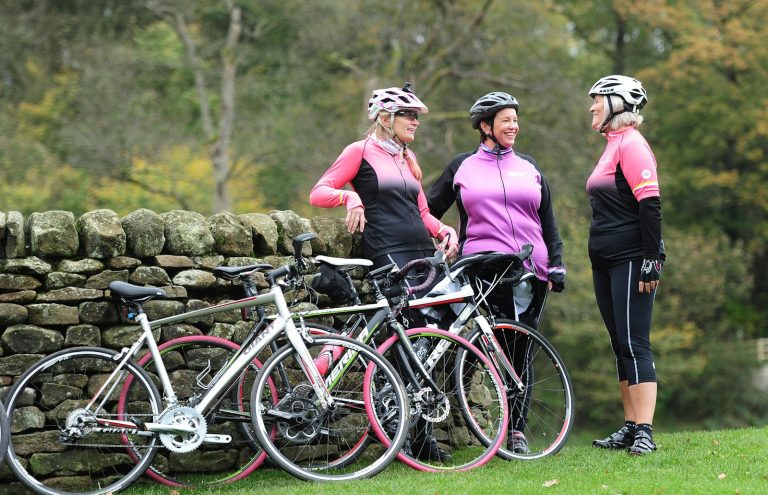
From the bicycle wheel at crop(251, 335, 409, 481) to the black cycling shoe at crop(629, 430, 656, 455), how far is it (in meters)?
1.51

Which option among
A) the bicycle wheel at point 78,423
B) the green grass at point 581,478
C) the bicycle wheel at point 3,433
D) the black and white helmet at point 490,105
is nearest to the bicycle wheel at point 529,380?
the green grass at point 581,478

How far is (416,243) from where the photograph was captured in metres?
6.46

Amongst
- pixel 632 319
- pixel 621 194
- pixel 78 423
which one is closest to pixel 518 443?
pixel 632 319

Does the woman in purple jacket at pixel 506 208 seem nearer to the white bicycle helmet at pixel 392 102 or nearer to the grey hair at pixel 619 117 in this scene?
the white bicycle helmet at pixel 392 102

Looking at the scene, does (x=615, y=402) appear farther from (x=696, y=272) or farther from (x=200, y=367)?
(x=200, y=367)

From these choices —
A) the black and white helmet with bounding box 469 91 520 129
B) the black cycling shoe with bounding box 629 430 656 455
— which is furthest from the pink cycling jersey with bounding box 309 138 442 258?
the black cycling shoe with bounding box 629 430 656 455

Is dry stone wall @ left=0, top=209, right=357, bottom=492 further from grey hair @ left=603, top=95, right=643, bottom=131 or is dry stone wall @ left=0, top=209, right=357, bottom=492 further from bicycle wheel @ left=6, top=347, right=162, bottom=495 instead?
grey hair @ left=603, top=95, right=643, bottom=131

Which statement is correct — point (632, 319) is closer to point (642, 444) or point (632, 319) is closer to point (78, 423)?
point (642, 444)

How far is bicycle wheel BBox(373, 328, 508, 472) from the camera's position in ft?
19.6

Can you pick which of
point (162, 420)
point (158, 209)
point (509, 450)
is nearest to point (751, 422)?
point (158, 209)

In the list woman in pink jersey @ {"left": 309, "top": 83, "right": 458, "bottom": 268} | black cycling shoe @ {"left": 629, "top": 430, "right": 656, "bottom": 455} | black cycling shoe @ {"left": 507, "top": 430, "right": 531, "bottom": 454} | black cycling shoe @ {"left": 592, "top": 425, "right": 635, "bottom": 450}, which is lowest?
black cycling shoe @ {"left": 507, "top": 430, "right": 531, "bottom": 454}

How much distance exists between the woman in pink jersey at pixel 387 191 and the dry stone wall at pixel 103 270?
59cm

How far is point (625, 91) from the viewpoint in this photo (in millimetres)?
6348

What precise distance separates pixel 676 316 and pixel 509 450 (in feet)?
74.4
